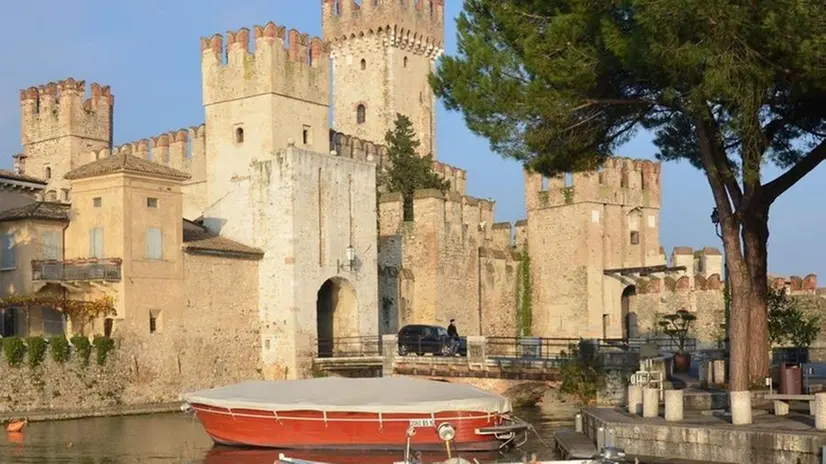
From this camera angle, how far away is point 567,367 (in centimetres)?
3031

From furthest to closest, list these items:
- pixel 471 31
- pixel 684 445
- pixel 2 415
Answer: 1. pixel 2 415
2. pixel 471 31
3. pixel 684 445

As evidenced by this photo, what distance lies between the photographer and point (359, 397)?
80.4ft

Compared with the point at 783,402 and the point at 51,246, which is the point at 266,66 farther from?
the point at 783,402

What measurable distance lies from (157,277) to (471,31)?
47.4 ft

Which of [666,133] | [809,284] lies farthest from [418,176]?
[666,133]

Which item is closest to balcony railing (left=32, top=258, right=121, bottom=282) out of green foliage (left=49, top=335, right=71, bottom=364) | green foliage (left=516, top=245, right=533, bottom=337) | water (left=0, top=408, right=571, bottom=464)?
green foliage (left=49, top=335, right=71, bottom=364)

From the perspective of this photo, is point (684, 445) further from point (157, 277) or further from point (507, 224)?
point (507, 224)

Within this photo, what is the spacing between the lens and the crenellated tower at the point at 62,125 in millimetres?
48188

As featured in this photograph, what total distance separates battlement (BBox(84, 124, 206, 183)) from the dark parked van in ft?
36.7

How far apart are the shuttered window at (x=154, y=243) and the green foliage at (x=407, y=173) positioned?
48.1ft

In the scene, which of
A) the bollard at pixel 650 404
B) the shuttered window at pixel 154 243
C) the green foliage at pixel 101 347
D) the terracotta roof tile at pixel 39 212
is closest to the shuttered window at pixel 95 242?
the terracotta roof tile at pixel 39 212

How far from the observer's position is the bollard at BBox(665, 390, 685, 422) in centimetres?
1845

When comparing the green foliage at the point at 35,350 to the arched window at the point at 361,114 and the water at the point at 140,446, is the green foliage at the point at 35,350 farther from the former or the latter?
the arched window at the point at 361,114

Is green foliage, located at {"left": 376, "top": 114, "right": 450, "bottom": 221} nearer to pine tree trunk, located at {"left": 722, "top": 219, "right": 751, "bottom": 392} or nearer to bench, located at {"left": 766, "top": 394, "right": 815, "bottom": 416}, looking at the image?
pine tree trunk, located at {"left": 722, "top": 219, "right": 751, "bottom": 392}
